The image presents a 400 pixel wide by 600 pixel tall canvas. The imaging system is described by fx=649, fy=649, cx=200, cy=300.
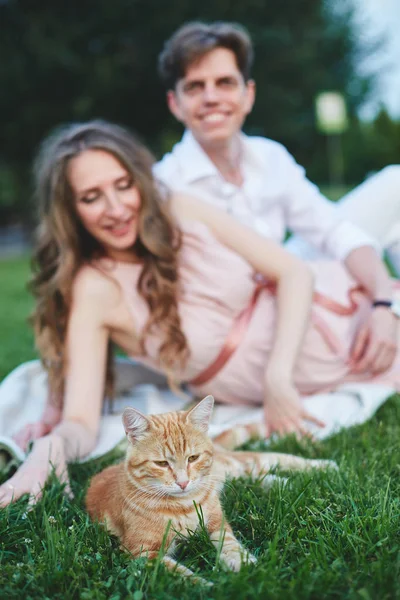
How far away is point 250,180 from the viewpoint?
3566 millimetres

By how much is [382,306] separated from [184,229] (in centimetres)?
107

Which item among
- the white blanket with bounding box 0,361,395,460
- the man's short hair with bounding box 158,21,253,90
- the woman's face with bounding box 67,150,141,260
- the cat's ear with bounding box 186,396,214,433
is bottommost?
the white blanket with bounding box 0,361,395,460

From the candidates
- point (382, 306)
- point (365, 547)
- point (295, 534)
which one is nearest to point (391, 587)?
point (365, 547)

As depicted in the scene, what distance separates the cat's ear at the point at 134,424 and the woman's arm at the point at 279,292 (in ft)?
3.42

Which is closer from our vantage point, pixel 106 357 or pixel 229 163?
pixel 106 357

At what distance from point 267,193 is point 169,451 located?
203 cm

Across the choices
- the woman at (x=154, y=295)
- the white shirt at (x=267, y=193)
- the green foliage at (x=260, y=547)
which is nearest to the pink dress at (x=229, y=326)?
the woman at (x=154, y=295)

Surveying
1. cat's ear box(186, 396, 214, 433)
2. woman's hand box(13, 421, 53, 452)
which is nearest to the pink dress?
woman's hand box(13, 421, 53, 452)

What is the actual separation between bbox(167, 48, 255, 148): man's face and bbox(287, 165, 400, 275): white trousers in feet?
2.71

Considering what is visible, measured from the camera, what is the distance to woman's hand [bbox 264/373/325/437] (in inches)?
112

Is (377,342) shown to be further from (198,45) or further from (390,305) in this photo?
(198,45)

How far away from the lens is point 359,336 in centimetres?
321

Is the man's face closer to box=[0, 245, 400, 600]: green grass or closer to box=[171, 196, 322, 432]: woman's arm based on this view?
box=[171, 196, 322, 432]: woman's arm

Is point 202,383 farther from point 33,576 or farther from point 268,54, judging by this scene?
point 268,54
